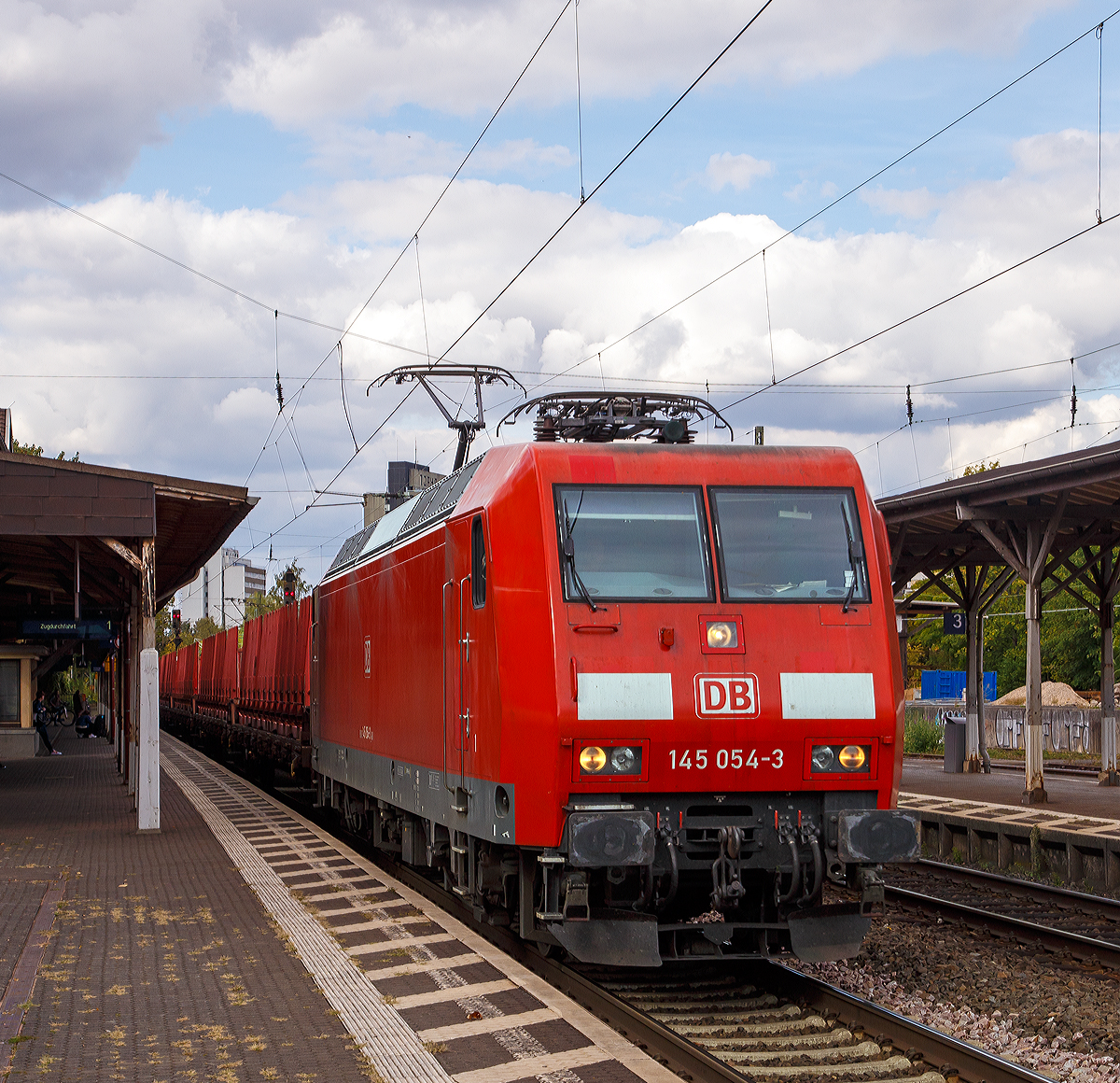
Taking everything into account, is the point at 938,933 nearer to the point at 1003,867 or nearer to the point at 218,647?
the point at 1003,867

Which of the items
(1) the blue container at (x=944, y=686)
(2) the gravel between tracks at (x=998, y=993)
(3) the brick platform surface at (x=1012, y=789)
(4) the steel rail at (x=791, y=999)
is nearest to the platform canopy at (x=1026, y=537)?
(3) the brick platform surface at (x=1012, y=789)

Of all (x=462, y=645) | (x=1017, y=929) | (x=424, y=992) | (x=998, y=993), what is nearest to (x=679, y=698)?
(x=462, y=645)

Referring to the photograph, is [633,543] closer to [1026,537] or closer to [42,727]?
[1026,537]

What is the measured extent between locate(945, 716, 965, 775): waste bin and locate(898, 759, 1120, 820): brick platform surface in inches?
11.0

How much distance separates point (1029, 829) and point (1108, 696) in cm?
837

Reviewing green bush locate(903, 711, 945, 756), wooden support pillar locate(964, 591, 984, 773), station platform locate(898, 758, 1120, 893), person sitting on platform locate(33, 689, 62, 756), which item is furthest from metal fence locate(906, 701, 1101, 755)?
person sitting on platform locate(33, 689, 62, 756)

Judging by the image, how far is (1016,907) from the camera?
11.5 metres

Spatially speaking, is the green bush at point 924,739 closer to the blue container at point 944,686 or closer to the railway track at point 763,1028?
the blue container at point 944,686

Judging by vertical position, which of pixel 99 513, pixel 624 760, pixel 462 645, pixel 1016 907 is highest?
pixel 99 513

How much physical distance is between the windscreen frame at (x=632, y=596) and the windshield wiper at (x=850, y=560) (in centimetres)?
79

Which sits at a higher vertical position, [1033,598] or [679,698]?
[1033,598]

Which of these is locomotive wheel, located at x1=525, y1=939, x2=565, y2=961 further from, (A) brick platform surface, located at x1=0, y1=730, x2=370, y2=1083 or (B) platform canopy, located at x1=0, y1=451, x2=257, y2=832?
(B) platform canopy, located at x1=0, y1=451, x2=257, y2=832

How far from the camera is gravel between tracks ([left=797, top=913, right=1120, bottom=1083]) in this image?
7.04 meters

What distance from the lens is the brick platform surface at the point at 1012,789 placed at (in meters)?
16.8
